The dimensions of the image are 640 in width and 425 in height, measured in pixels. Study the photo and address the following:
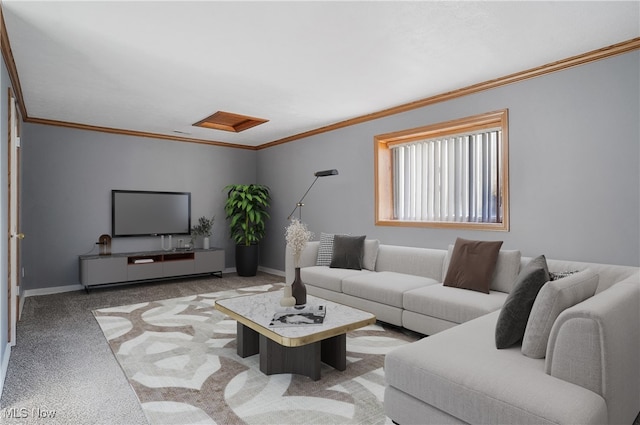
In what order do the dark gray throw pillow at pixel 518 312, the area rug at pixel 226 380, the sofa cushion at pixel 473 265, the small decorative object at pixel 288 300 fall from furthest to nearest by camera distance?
1. the sofa cushion at pixel 473 265
2. the small decorative object at pixel 288 300
3. the area rug at pixel 226 380
4. the dark gray throw pillow at pixel 518 312

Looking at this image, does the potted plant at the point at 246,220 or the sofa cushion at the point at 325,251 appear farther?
the potted plant at the point at 246,220

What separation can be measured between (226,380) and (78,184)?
14.6 ft

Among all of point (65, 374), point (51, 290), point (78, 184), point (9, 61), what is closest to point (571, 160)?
point (65, 374)

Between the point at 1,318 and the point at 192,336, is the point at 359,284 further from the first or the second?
the point at 1,318

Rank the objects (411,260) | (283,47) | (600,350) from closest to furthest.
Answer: (600,350), (283,47), (411,260)

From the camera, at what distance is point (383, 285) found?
12.4 feet

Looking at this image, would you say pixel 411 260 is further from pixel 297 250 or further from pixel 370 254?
pixel 297 250

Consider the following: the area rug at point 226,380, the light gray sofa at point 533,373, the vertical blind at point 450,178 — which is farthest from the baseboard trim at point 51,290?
the light gray sofa at point 533,373

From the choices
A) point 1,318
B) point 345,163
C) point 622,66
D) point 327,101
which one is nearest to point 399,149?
point 345,163

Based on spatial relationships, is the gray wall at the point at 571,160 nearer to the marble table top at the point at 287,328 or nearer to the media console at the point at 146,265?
the marble table top at the point at 287,328

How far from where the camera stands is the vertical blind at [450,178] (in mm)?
3980

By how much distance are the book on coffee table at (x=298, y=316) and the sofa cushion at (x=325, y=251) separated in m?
1.90

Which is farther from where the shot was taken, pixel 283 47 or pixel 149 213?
pixel 149 213

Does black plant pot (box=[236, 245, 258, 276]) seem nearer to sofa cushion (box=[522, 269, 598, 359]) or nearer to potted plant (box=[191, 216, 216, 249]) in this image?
potted plant (box=[191, 216, 216, 249])
